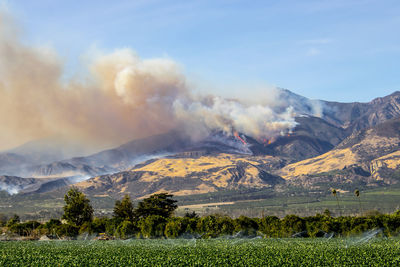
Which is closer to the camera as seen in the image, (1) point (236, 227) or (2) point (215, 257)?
(2) point (215, 257)

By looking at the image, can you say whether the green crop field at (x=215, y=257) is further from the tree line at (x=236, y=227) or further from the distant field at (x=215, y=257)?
the tree line at (x=236, y=227)

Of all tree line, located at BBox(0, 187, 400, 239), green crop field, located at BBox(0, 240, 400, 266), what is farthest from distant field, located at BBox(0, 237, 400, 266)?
tree line, located at BBox(0, 187, 400, 239)

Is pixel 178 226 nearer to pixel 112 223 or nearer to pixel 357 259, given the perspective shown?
pixel 112 223

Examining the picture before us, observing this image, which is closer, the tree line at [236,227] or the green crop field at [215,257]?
the green crop field at [215,257]

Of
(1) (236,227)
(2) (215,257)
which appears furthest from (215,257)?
(1) (236,227)

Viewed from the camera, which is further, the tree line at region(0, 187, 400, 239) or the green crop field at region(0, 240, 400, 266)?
the tree line at region(0, 187, 400, 239)

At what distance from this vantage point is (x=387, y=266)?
227 feet

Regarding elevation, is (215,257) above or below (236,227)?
above

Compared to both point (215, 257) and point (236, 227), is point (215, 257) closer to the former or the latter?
point (215, 257)

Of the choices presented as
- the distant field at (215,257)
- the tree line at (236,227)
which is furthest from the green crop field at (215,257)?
the tree line at (236,227)

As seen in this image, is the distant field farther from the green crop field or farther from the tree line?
the tree line

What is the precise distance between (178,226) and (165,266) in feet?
296

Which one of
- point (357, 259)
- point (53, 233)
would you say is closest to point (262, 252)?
Answer: point (357, 259)

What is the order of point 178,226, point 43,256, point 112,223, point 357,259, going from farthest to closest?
1. point 112,223
2. point 178,226
3. point 43,256
4. point 357,259
